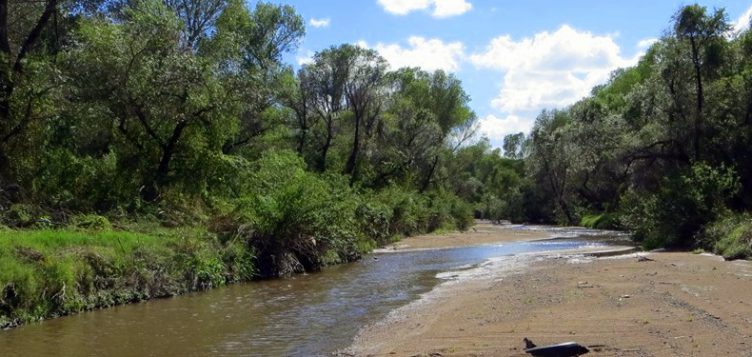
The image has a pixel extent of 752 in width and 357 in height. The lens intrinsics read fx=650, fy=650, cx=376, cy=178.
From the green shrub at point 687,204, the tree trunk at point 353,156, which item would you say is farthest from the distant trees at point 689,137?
the tree trunk at point 353,156

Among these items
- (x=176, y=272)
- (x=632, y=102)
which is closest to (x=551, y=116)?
(x=632, y=102)

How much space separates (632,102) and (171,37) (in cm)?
3080

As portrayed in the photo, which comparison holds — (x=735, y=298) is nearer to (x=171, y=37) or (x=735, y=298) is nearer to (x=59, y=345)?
(x=59, y=345)

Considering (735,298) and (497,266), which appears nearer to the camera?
(735,298)

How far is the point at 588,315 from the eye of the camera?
42.0 ft

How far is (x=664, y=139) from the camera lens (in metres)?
36.3

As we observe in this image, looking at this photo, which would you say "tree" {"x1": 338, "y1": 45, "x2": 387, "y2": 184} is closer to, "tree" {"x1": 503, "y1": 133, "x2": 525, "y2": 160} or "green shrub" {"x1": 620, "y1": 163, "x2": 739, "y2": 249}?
"green shrub" {"x1": 620, "y1": 163, "x2": 739, "y2": 249}

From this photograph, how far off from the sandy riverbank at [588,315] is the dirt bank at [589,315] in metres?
0.02

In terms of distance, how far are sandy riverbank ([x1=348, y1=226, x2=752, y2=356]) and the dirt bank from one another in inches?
0.6

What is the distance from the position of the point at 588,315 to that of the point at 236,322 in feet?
25.6

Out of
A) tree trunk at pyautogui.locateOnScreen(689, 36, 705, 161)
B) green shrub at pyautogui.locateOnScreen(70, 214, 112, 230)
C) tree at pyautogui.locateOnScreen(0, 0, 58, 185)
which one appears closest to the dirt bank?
green shrub at pyautogui.locateOnScreen(70, 214, 112, 230)

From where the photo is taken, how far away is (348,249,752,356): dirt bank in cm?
1038

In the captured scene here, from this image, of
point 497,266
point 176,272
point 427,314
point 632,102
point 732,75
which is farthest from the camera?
point 632,102

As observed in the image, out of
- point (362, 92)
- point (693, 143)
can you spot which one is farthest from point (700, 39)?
point (362, 92)
